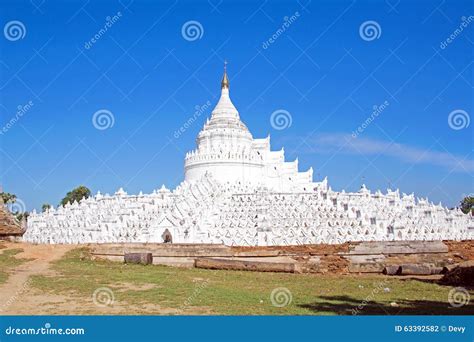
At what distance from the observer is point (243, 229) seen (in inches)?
1494

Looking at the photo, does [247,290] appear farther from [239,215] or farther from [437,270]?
[239,215]

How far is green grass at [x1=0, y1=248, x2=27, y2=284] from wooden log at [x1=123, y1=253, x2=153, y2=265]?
470cm

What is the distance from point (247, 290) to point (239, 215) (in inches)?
944

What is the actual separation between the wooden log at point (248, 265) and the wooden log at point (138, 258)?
9.12ft

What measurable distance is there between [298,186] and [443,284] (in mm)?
40668

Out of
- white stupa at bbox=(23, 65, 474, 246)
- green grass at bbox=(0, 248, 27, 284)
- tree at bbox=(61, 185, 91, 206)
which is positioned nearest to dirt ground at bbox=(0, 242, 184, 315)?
green grass at bbox=(0, 248, 27, 284)

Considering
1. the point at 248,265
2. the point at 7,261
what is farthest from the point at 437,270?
the point at 7,261

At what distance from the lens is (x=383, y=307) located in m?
13.8

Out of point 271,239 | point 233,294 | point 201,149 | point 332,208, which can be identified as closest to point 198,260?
point 233,294

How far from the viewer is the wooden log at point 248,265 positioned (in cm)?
2155

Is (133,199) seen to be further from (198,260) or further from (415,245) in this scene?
(415,245)

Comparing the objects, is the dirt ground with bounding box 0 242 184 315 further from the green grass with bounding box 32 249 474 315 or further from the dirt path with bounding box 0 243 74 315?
the green grass with bounding box 32 249 474 315

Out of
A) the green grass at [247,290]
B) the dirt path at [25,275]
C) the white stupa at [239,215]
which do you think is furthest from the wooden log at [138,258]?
the white stupa at [239,215]

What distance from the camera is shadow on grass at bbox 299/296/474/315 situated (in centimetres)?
1306
